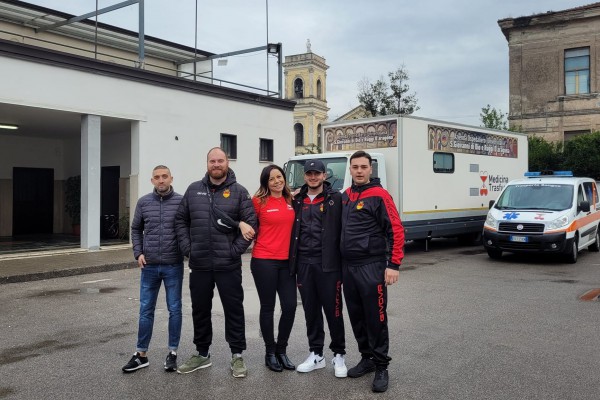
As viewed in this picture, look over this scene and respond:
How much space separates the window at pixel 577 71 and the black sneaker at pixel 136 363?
31.1m

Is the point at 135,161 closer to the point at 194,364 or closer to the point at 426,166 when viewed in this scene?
the point at 426,166

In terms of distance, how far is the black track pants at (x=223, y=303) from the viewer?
4980 mm

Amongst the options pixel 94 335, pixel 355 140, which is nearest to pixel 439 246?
pixel 355 140

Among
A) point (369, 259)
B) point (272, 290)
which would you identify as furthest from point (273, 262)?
point (369, 259)

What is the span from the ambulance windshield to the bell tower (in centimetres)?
5755

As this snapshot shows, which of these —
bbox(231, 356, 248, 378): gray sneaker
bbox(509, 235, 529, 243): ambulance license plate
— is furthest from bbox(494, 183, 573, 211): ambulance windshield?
bbox(231, 356, 248, 378): gray sneaker

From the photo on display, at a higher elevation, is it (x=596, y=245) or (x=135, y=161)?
(x=135, y=161)

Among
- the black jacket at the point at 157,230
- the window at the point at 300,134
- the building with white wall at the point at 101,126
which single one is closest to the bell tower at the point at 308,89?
the window at the point at 300,134

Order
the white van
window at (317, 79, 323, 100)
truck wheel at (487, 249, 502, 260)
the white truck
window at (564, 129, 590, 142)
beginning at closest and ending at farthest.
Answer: the white van
truck wheel at (487, 249, 502, 260)
the white truck
window at (564, 129, 590, 142)
window at (317, 79, 323, 100)

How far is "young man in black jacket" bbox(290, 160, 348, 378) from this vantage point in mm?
4902

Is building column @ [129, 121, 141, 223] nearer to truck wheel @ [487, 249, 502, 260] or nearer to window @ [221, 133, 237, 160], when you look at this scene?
window @ [221, 133, 237, 160]

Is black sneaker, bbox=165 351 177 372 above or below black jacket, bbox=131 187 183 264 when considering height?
below

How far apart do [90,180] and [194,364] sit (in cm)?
1029

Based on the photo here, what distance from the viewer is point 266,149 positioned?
1945 centimetres
